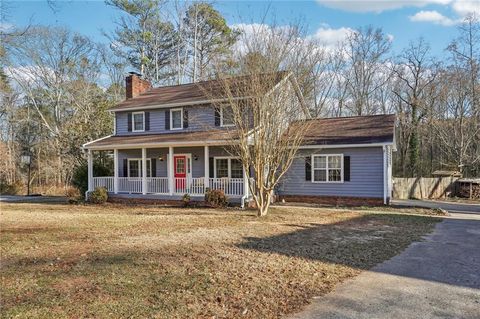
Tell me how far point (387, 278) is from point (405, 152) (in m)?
30.0

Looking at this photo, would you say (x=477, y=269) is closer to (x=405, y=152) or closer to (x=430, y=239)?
(x=430, y=239)

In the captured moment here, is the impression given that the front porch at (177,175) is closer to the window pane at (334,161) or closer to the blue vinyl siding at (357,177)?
the blue vinyl siding at (357,177)

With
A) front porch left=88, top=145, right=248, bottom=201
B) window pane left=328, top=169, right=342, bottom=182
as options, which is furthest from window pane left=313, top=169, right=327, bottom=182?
front porch left=88, top=145, right=248, bottom=201

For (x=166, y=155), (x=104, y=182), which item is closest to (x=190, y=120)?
(x=166, y=155)

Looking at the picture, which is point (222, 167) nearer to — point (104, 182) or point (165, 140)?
point (165, 140)

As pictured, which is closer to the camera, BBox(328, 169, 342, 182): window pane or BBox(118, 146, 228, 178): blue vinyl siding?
BBox(328, 169, 342, 182): window pane

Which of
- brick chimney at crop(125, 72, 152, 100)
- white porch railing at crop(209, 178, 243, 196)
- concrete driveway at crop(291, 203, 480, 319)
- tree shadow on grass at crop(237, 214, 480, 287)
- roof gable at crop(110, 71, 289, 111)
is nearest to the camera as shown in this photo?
concrete driveway at crop(291, 203, 480, 319)

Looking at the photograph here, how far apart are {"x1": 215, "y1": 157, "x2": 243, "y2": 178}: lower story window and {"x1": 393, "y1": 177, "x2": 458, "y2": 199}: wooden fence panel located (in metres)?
9.65

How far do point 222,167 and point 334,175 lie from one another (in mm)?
5406

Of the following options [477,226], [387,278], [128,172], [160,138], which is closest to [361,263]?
[387,278]

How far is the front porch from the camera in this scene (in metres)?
16.8

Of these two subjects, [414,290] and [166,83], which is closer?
[414,290]

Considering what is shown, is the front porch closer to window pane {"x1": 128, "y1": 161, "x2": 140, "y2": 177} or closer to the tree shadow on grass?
window pane {"x1": 128, "y1": 161, "x2": 140, "y2": 177}

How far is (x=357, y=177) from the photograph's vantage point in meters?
16.3
